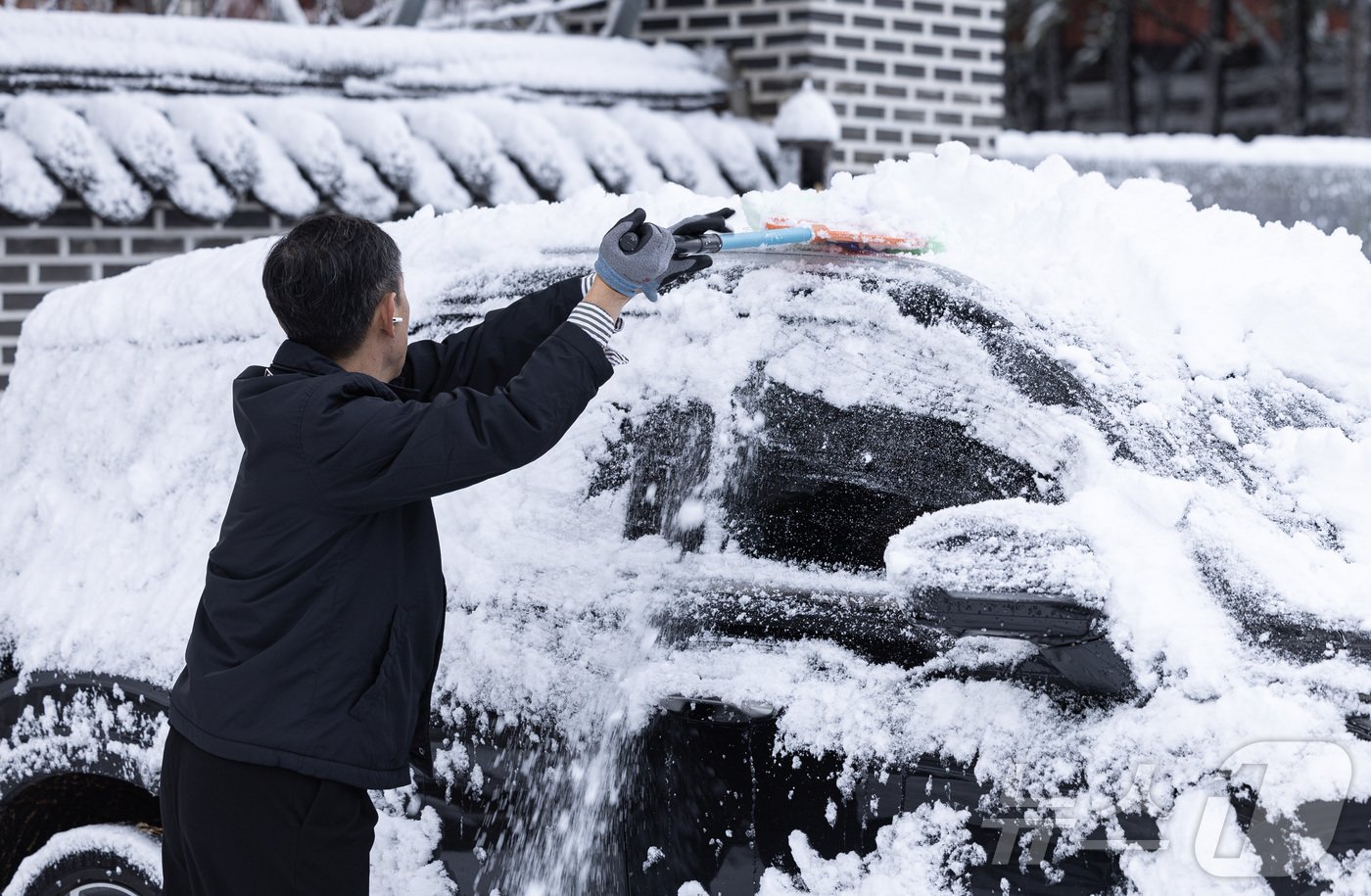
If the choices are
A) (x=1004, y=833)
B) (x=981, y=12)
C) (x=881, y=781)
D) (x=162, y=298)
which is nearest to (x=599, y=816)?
(x=881, y=781)

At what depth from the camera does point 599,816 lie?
261cm

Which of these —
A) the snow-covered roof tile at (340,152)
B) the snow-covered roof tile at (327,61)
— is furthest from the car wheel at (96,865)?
the snow-covered roof tile at (327,61)

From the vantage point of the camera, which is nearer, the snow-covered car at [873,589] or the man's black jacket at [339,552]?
the snow-covered car at [873,589]

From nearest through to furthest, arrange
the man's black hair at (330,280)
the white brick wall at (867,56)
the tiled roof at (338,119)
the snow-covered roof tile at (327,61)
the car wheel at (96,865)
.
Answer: the man's black hair at (330,280) < the car wheel at (96,865) < the tiled roof at (338,119) < the snow-covered roof tile at (327,61) < the white brick wall at (867,56)

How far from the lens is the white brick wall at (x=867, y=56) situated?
7.57 meters

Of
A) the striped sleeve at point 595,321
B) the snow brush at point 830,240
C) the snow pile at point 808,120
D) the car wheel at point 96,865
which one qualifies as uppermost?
the snow brush at point 830,240

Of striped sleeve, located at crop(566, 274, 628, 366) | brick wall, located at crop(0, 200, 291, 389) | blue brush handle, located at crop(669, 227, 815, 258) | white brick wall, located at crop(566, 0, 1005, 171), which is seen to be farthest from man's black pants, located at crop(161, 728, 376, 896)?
white brick wall, located at crop(566, 0, 1005, 171)

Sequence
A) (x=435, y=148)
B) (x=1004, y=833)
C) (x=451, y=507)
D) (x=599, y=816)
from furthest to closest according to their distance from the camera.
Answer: (x=435, y=148) → (x=451, y=507) → (x=599, y=816) → (x=1004, y=833)

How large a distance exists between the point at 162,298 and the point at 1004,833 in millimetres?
2213

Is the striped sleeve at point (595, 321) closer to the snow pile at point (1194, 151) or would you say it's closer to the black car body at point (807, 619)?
the black car body at point (807, 619)

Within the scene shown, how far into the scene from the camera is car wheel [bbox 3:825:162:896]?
3.11 m

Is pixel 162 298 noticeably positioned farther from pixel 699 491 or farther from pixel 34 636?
pixel 699 491

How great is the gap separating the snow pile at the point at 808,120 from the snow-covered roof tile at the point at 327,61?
1.77 ft

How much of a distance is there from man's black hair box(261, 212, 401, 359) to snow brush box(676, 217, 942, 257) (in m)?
0.54
